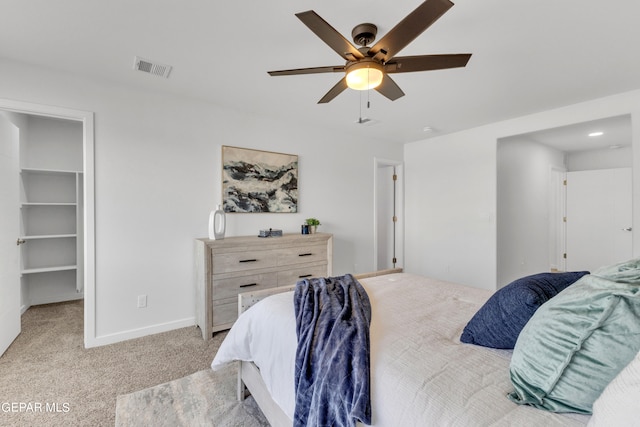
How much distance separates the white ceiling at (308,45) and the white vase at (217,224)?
1.24 meters

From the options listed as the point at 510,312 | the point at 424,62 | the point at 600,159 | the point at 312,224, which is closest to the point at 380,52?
the point at 424,62

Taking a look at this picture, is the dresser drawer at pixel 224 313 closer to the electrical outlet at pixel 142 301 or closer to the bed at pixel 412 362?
the electrical outlet at pixel 142 301

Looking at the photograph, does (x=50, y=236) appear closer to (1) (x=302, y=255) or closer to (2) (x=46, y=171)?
(2) (x=46, y=171)

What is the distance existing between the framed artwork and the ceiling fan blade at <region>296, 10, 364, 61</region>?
207 centimetres

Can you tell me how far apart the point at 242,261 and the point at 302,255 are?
734mm

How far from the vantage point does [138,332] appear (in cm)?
282

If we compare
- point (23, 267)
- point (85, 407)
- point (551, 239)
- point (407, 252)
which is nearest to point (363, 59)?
point (85, 407)

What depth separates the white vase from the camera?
294cm

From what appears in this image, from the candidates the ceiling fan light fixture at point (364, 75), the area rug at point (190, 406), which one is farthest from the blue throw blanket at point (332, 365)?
the ceiling fan light fixture at point (364, 75)

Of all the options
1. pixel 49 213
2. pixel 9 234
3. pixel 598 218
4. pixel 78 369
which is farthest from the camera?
pixel 598 218

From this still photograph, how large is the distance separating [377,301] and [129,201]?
8.32ft

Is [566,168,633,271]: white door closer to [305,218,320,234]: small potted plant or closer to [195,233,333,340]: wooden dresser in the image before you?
[305,218,320,234]: small potted plant

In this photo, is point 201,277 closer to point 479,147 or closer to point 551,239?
point 479,147

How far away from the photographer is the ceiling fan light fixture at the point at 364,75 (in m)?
1.67
